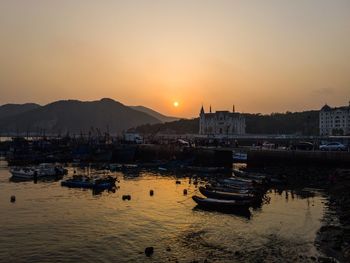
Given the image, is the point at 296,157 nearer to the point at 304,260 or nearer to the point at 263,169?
the point at 263,169

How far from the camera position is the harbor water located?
27266 millimetres

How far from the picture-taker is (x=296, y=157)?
2660 inches

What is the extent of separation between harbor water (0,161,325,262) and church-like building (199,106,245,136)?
132 metres

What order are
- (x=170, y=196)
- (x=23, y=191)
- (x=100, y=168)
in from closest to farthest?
(x=170, y=196) < (x=23, y=191) < (x=100, y=168)

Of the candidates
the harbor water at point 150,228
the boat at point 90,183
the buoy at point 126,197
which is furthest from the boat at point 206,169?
the buoy at point 126,197

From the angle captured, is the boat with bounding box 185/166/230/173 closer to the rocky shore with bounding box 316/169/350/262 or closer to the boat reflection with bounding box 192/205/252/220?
the rocky shore with bounding box 316/169/350/262

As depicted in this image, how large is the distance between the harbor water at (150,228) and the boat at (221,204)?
85 cm

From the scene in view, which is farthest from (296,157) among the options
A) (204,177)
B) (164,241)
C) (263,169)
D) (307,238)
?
(164,241)

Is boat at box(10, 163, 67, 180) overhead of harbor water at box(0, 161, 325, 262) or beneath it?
overhead

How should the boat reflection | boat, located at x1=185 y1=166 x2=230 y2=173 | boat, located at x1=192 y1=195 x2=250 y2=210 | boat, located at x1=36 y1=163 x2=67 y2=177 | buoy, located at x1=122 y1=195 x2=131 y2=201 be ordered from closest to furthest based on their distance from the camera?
the boat reflection → boat, located at x1=192 y1=195 x2=250 y2=210 → buoy, located at x1=122 y1=195 x2=131 y2=201 → boat, located at x1=36 y1=163 x2=67 y2=177 → boat, located at x1=185 y1=166 x2=230 y2=173

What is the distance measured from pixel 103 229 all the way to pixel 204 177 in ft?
116

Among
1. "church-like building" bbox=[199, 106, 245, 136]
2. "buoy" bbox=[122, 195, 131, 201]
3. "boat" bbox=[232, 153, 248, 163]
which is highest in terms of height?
"church-like building" bbox=[199, 106, 245, 136]

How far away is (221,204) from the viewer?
1576 inches

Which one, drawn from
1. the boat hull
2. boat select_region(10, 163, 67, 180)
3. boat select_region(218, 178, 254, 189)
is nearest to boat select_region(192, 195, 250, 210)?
the boat hull
